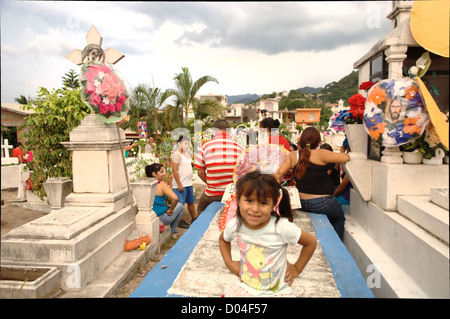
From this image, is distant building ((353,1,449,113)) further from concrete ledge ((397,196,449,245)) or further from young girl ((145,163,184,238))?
young girl ((145,163,184,238))

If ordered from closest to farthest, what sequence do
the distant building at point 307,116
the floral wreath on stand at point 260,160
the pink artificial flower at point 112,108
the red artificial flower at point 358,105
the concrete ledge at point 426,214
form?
the concrete ledge at point 426,214 < the red artificial flower at point 358,105 < the floral wreath on stand at point 260,160 < the pink artificial flower at point 112,108 < the distant building at point 307,116

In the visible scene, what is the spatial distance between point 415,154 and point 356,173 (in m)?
0.62

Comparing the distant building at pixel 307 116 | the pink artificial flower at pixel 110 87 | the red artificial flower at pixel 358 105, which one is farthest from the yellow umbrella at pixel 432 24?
the distant building at pixel 307 116

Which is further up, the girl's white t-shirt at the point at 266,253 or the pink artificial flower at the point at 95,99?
the pink artificial flower at the point at 95,99

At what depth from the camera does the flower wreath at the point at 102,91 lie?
378 cm

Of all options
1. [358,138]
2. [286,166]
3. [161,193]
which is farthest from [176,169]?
[358,138]

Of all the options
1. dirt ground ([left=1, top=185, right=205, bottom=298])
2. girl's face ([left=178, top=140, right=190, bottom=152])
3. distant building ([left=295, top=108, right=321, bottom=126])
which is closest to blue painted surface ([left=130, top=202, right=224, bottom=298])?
dirt ground ([left=1, top=185, right=205, bottom=298])

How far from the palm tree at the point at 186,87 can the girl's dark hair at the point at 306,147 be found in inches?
377

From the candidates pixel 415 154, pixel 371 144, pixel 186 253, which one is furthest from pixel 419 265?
pixel 186 253

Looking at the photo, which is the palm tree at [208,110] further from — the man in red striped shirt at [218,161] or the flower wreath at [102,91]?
the man in red striped shirt at [218,161]

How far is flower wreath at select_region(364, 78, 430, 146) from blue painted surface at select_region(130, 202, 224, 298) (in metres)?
1.95

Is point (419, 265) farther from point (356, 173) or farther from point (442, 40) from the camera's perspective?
point (442, 40)

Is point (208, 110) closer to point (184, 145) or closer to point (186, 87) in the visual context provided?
point (186, 87)

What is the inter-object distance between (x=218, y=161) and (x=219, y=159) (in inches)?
1.1
